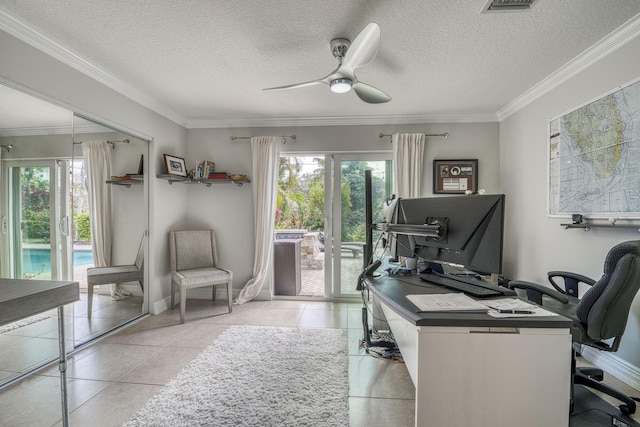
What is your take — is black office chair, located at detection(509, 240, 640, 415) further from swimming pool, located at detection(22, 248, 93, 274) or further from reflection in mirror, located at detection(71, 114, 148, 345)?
reflection in mirror, located at detection(71, 114, 148, 345)

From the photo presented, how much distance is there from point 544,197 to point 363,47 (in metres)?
2.39

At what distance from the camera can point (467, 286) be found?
4.81 feet

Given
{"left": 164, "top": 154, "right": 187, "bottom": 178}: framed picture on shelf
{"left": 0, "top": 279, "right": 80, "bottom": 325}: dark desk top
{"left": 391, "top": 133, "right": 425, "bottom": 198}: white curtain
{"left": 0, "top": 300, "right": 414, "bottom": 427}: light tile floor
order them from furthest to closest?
{"left": 391, "top": 133, "right": 425, "bottom": 198}: white curtain, {"left": 164, "top": 154, "right": 187, "bottom": 178}: framed picture on shelf, {"left": 0, "top": 300, "right": 414, "bottom": 427}: light tile floor, {"left": 0, "top": 279, "right": 80, "bottom": 325}: dark desk top

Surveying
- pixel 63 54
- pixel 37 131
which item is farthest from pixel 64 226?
pixel 63 54

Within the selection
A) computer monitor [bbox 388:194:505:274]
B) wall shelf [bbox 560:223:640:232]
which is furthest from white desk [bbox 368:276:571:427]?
wall shelf [bbox 560:223:640:232]

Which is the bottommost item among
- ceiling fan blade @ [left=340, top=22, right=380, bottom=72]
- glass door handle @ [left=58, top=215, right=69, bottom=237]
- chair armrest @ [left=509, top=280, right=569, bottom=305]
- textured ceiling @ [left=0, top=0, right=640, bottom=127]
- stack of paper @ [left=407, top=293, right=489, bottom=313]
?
chair armrest @ [left=509, top=280, right=569, bottom=305]

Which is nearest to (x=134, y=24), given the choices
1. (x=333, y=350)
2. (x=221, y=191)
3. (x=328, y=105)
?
(x=328, y=105)

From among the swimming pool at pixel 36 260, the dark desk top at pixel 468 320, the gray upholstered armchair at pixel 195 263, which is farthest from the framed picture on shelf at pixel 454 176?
the swimming pool at pixel 36 260

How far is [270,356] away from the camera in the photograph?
2326 millimetres

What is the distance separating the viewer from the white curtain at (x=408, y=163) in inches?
140

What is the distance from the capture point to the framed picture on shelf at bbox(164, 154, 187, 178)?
338 centimetres

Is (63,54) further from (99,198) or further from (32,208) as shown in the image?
(99,198)

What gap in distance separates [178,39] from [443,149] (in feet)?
10.3

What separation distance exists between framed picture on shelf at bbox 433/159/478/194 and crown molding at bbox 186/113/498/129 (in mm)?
558
